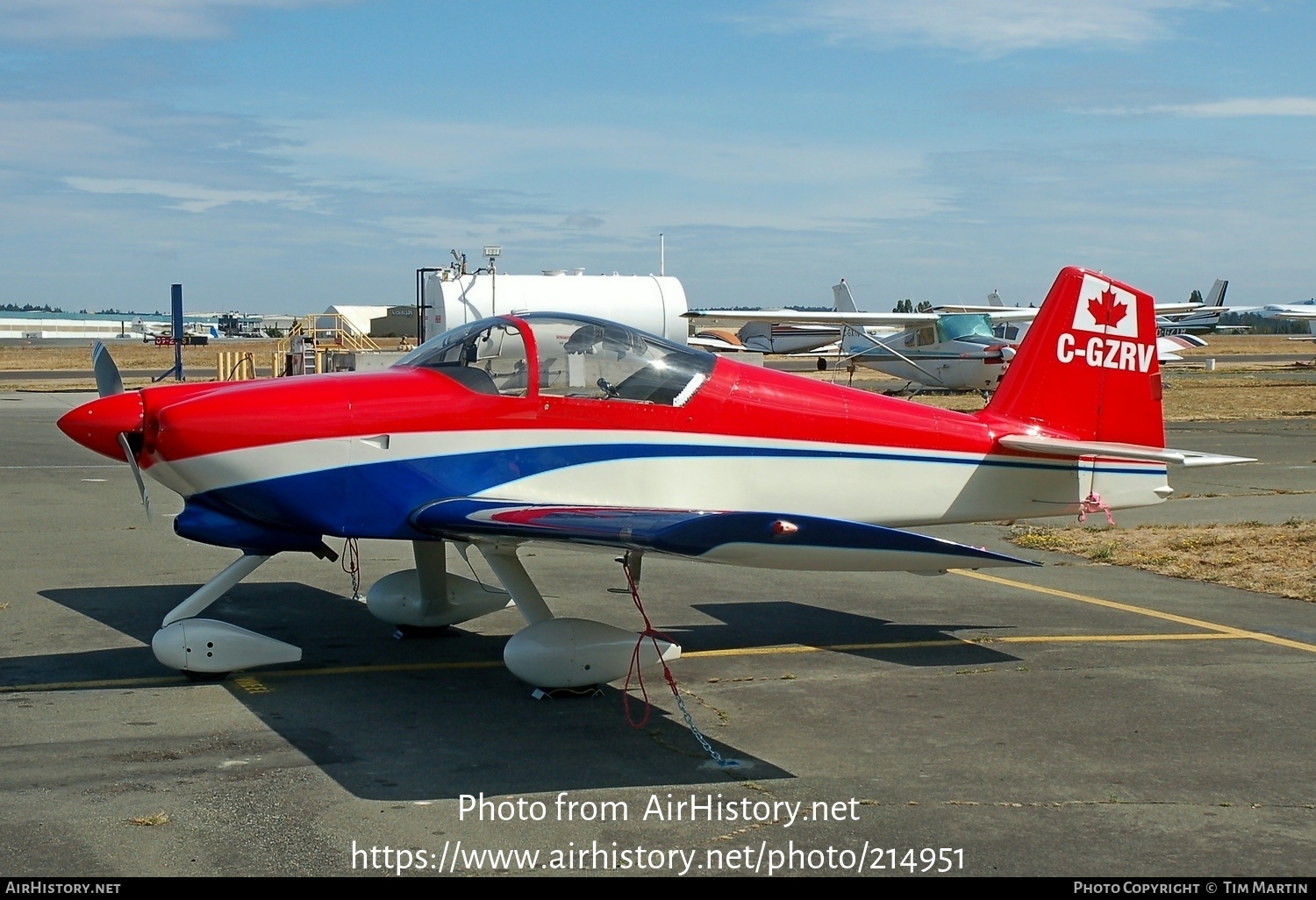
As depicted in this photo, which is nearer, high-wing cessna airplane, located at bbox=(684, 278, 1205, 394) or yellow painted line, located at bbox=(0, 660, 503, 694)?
yellow painted line, located at bbox=(0, 660, 503, 694)

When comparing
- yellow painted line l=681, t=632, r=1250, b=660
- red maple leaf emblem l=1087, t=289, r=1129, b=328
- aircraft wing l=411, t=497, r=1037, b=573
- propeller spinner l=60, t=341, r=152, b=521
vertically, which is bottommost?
yellow painted line l=681, t=632, r=1250, b=660

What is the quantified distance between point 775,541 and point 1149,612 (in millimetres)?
4649

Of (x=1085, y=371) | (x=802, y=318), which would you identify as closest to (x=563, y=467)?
(x=1085, y=371)

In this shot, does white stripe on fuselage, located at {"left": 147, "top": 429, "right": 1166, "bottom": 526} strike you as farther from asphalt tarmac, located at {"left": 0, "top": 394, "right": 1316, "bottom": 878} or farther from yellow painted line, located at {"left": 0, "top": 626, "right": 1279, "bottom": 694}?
asphalt tarmac, located at {"left": 0, "top": 394, "right": 1316, "bottom": 878}

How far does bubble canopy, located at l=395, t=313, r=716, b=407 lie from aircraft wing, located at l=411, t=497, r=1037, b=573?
1157 millimetres

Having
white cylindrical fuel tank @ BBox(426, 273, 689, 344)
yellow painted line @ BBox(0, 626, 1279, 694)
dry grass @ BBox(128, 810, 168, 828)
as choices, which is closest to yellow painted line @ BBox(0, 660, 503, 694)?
yellow painted line @ BBox(0, 626, 1279, 694)

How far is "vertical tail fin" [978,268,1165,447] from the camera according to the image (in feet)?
28.3

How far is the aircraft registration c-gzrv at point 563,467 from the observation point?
6.54 metres

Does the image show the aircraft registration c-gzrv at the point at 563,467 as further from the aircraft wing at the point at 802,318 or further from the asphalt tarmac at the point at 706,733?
the aircraft wing at the point at 802,318

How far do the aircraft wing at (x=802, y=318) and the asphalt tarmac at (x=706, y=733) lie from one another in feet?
56.5

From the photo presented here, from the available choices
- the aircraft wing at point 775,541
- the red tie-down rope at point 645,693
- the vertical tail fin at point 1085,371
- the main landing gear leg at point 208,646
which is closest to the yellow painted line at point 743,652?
the main landing gear leg at point 208,646

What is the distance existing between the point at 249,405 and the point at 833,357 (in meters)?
60.5

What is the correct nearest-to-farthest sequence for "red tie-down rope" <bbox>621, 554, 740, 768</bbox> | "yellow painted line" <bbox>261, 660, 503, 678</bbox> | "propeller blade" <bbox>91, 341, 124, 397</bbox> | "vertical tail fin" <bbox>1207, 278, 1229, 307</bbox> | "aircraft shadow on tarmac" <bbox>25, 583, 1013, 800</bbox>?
"aircraft shadow on tarmac" <bbox>25, 583, 1013, 800</bbox>
"red tie-down rope" <bbox>621, 554, 740, 768</bbox>
"yellow painted line" <bbox>261, 660, 503, 678</bbox>
"propeller blade" <bbox>91, 341, 124, 397</bbox>
"vertical tail fin" <bbox>1207, 278, 1229, 307</bbox>

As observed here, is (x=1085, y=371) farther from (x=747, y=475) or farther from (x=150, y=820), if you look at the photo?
(x=150, y=820)
